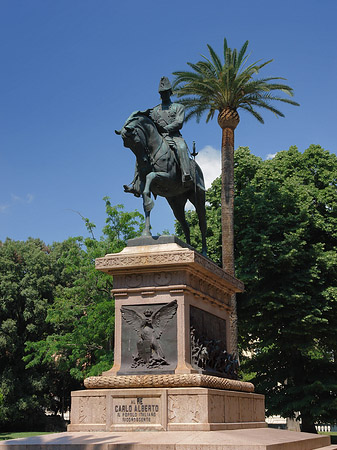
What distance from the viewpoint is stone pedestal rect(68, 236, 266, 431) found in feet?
33.6

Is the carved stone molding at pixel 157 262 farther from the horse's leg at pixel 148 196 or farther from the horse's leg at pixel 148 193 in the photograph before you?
the horse's leg at pixel 148 193

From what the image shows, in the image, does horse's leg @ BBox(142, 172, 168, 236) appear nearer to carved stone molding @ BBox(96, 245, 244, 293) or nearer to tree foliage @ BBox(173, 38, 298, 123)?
carved stone molding @ BBox(96, 245, 244, 293)

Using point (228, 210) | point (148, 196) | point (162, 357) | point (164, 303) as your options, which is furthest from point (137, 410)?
point (228, 210)

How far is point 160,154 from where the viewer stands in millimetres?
12555

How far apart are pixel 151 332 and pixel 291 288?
661 inches

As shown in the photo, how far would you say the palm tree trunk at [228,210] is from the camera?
25812 millimetres

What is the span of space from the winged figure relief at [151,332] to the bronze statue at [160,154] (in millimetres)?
1739

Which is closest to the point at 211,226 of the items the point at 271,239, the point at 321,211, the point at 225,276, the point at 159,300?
the point at 271,239

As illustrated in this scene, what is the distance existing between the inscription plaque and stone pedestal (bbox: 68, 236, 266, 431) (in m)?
0.02

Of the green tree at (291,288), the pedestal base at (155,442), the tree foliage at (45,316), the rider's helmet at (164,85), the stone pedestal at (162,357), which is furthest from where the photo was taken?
the tree foliage at (45,316)

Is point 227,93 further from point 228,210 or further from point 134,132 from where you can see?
point 134,132

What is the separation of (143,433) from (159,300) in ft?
8.17

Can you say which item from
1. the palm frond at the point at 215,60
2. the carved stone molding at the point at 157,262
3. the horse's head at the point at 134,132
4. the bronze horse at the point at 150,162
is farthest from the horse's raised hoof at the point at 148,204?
the palm frond at the point at 215,60

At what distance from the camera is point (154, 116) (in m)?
13.4
